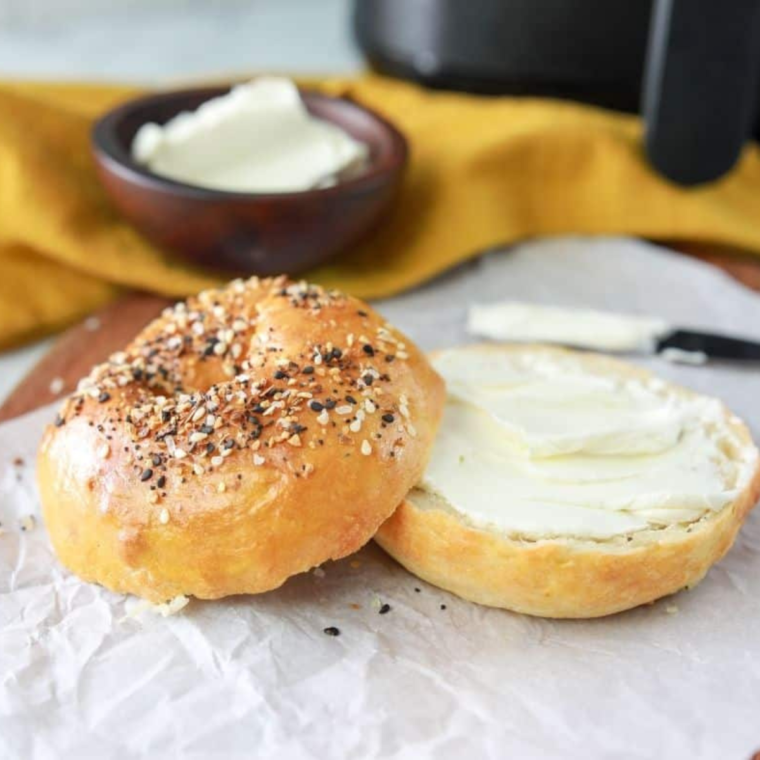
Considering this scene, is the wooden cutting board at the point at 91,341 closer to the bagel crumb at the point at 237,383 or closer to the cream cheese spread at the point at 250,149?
the cream cheese spread at the point at 250,149

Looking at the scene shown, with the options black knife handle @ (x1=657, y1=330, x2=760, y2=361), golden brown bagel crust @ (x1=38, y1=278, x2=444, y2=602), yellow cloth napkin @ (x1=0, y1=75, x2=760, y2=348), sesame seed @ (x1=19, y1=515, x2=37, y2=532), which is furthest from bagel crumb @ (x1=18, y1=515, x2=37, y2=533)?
black knife handle @ (x1=657, y1=330, x2=760, y2=361)

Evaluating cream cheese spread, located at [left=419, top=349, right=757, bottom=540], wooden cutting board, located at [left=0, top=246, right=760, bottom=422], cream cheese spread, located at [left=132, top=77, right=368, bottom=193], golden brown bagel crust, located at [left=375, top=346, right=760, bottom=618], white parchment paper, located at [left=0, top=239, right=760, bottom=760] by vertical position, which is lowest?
wooden cutting board, located at [left=0, top=246, right=760, bottom=422]

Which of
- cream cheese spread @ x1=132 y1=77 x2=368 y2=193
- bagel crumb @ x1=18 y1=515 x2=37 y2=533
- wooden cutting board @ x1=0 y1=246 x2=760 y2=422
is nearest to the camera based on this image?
bagel crumb @ x1=18 y1=515 x2=37 y2=533

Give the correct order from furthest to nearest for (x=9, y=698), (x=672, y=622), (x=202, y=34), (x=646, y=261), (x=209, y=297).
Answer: (x=202, y=34) → (x=646, y=261) → (x=209, y=297) → (x=672, y=622) → (x=9, y=698)

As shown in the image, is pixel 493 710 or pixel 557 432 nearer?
pixel 493 710

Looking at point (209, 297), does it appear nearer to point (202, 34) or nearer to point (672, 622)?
point (672, 622)

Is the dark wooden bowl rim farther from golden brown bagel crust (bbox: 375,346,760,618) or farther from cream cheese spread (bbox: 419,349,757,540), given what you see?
golden brown bagel crust (bbox: 375,346,760,618)

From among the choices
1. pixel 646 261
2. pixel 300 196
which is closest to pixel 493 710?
pixel 300 196
